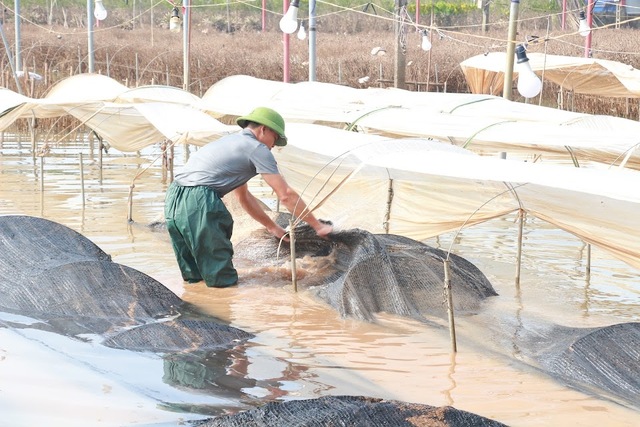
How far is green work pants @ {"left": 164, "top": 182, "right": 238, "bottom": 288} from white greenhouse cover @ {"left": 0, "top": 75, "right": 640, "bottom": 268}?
0.67 m

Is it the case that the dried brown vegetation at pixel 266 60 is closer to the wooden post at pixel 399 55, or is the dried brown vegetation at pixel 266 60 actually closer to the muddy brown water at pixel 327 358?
the wooden post at pixel 399 55

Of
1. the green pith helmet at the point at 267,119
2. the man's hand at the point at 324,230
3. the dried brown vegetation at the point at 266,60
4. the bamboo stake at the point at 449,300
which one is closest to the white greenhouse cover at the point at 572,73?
the dried brown vegetation at the point at 266,60

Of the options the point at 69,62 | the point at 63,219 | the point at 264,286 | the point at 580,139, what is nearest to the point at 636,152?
the point at 580,139

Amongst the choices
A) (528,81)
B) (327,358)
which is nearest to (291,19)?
(528,81)

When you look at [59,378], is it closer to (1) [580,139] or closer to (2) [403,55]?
(1) [580,139]

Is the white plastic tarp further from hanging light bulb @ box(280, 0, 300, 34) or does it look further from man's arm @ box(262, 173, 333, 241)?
hanging light bulb @ box(280, 0, 300, 34)

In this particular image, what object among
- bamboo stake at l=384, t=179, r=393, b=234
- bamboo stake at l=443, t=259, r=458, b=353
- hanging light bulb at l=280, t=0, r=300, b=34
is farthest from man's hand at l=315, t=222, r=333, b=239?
hanging light bulb at l=280, t=0, r=300, b=34

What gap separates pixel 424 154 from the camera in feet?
19.1

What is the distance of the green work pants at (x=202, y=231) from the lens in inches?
259

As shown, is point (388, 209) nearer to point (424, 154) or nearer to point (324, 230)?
point (324, 230)

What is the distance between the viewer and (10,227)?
6.61 metres

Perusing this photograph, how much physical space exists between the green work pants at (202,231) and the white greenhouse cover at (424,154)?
675 millimetres

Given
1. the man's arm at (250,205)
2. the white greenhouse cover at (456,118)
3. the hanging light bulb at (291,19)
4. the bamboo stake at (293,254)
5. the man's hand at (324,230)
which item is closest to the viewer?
the bamboo stake at (293,254)

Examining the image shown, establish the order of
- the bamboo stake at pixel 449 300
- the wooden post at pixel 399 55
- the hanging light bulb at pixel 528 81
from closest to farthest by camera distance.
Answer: the bamboo stake at pixel 449 300 < the hanging light bulb at pixel 528 81 < the wooden post at pixel 399 55
